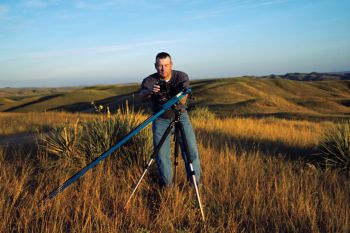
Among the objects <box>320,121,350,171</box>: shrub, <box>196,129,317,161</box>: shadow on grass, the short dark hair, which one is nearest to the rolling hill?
the short dark hair

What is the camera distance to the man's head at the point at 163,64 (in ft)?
13.3

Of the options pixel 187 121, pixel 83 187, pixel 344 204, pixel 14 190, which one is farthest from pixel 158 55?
pixel 344 204

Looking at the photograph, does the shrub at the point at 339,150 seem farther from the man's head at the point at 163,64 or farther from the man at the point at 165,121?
the man's head at the point at 163,64

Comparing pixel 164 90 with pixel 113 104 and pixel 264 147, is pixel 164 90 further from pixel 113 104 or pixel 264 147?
pixel 113 104

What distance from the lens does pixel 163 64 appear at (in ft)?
13.4

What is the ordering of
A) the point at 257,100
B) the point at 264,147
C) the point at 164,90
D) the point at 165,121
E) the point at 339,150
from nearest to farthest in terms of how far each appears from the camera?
1. the point at 164,90
2. the point at 165,121
3. the point at 339,150
4. the point at 264,147
5. the point at 257,100

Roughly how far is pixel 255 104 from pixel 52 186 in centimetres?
2663

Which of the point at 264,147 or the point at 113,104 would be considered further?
the point at 113,104

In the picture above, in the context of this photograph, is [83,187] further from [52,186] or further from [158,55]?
[158,55]

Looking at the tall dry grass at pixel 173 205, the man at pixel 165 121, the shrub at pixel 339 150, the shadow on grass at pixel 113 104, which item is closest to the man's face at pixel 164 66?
the man at pixel 165 121

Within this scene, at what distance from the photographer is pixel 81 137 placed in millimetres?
6191

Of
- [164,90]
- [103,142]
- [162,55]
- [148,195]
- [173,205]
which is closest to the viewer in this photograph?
[173,205]

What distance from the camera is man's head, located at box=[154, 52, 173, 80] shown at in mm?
4066

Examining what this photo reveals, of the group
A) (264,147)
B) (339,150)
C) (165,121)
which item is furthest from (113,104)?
(165,121)
